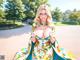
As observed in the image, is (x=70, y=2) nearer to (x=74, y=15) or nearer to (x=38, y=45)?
(x=74, y=15)

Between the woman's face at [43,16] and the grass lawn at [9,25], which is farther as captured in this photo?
the grass lawn at [9,25]

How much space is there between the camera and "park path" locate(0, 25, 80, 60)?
359cm

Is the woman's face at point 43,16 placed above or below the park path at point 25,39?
above

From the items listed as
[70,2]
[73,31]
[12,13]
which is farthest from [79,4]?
[12,13]

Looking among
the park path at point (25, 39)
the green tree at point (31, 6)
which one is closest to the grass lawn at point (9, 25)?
the park path at point (25, 39)

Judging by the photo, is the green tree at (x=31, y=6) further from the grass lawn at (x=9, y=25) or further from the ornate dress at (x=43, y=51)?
the ornate dress at (x=43, y=51)

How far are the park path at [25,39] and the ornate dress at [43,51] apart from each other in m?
0.66

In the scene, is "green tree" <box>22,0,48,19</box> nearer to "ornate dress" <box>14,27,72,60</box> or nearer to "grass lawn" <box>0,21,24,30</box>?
"grass lawn" <box>0,21,24,30</box>

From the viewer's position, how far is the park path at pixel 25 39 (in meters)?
3.59

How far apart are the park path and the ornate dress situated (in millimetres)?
663

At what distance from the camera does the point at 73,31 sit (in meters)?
3.57

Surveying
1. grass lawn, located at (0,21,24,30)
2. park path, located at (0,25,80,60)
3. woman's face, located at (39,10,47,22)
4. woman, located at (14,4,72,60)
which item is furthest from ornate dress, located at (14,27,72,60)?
grass lawn, located at (0,21,24,30)

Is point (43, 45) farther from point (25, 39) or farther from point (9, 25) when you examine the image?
point (9, 25)

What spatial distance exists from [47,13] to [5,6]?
36.4 inches
